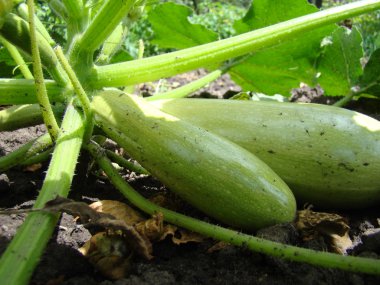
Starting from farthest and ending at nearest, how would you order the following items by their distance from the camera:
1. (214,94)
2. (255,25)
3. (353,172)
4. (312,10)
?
(214,94) → (255,25) → (312,10) → (353,172)

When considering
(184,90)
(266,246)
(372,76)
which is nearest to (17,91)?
(184,90)

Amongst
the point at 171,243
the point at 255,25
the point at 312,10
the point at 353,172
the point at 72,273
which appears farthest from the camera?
the point at 255,25

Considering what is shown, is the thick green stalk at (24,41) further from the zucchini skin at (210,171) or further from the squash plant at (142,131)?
the zucchini skin at (210,171)

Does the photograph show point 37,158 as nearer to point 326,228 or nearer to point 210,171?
point 210,171

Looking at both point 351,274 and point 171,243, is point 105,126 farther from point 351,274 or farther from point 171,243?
point 351,274

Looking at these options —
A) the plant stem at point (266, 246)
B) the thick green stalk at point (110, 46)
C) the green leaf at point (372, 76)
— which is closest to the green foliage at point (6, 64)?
→ the thick green stalk at point (110, 46)

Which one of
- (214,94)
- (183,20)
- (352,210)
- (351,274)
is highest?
(183,20)

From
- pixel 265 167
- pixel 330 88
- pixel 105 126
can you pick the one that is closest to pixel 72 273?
pixel 105 126

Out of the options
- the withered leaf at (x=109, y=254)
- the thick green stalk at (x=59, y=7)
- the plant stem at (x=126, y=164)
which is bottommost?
the plant stem at (x=126, y=164)
